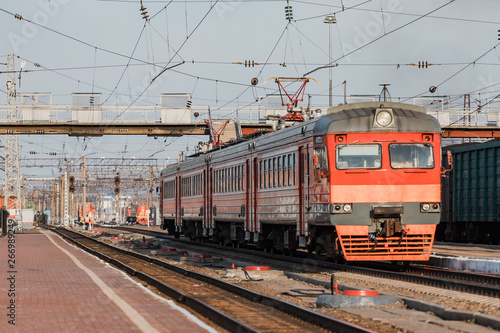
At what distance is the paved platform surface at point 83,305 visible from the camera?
35.3 feet

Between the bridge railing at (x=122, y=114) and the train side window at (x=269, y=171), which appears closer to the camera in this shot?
the train side window at (x=269, y=171)

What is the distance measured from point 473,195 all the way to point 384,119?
14918 mm

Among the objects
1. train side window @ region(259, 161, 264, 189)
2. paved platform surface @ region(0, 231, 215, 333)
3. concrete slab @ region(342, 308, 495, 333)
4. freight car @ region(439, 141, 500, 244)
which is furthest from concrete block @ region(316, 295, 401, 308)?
freight car @ region(439, 141, 500, 244)

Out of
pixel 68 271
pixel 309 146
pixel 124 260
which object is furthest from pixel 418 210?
pixel 124 260

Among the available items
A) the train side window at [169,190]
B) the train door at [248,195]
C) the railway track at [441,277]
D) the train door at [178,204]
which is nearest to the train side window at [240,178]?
the train door at [248,195]

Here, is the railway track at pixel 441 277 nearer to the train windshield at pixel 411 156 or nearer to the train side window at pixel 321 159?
the train windshield at pixel 411 156

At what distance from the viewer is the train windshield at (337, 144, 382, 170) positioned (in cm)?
1802

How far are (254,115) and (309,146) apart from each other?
32060 millimetres

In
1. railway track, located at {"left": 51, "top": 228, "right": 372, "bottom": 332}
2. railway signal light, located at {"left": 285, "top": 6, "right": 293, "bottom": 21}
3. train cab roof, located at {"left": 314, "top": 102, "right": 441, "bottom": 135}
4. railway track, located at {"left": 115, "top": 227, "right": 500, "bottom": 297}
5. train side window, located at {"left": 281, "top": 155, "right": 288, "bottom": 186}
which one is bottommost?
railway track, located at {"left": 51, "top": 228, "right": 372, "bottom": 332}

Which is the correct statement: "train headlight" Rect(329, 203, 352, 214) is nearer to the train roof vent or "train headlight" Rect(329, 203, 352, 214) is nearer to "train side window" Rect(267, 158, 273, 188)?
the train roof vent

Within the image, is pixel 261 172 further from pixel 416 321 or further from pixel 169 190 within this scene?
pixel 169 190

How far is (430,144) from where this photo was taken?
60.4 feet

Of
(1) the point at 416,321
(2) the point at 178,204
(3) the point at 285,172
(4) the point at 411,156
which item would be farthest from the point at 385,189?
(2) the point at 178,204

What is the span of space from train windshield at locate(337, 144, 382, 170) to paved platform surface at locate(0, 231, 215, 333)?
5.27 meters
